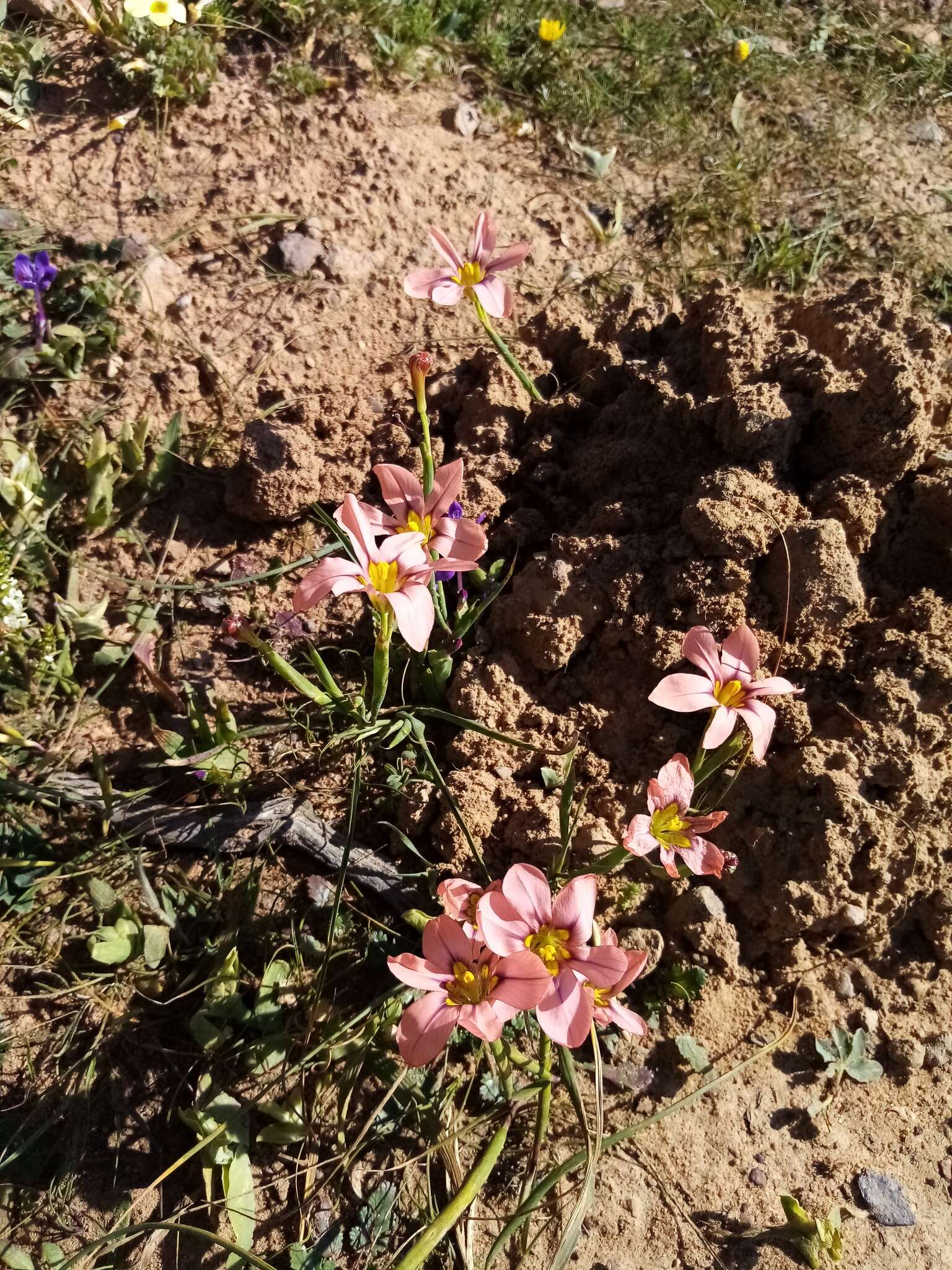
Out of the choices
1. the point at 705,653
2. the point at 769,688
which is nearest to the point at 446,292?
the point at 705,653

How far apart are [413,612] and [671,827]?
2.18 ft

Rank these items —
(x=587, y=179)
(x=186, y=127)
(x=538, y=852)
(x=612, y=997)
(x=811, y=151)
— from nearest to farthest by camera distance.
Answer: (x=612, y=997) < (x=538, y=852) < (x=186, y=127) < (x=587, y=179) < (x=811, y=151)

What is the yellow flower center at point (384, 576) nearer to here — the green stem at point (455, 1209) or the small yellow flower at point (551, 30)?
the green stem at point (455, 1209)

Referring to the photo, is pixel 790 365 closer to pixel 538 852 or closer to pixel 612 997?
pixel 538 852

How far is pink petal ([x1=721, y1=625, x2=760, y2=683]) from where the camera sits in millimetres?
1790

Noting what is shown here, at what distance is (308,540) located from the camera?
2.53 meters

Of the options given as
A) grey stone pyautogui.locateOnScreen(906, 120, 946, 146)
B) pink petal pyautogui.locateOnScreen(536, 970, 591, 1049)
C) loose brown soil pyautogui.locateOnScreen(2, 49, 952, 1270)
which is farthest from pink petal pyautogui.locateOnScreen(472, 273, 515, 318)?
grey stone pyautogui.locateOnScreen(906, 120, 946, 146)

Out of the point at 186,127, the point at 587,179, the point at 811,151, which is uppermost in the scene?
the point at 811,151

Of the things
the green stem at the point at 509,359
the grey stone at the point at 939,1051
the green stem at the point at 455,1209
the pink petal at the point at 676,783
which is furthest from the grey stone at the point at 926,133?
the green stem at the point at 455,1209

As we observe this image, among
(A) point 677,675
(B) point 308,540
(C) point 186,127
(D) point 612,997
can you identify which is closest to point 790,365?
(A) point 677,675

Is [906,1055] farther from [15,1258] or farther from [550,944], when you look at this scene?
[15,1258]

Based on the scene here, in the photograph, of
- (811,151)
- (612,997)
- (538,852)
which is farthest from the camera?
(811,151)

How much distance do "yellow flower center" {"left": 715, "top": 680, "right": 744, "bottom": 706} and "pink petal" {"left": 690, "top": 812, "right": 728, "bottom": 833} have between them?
0.22 meters

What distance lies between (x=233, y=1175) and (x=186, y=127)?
3188mm
